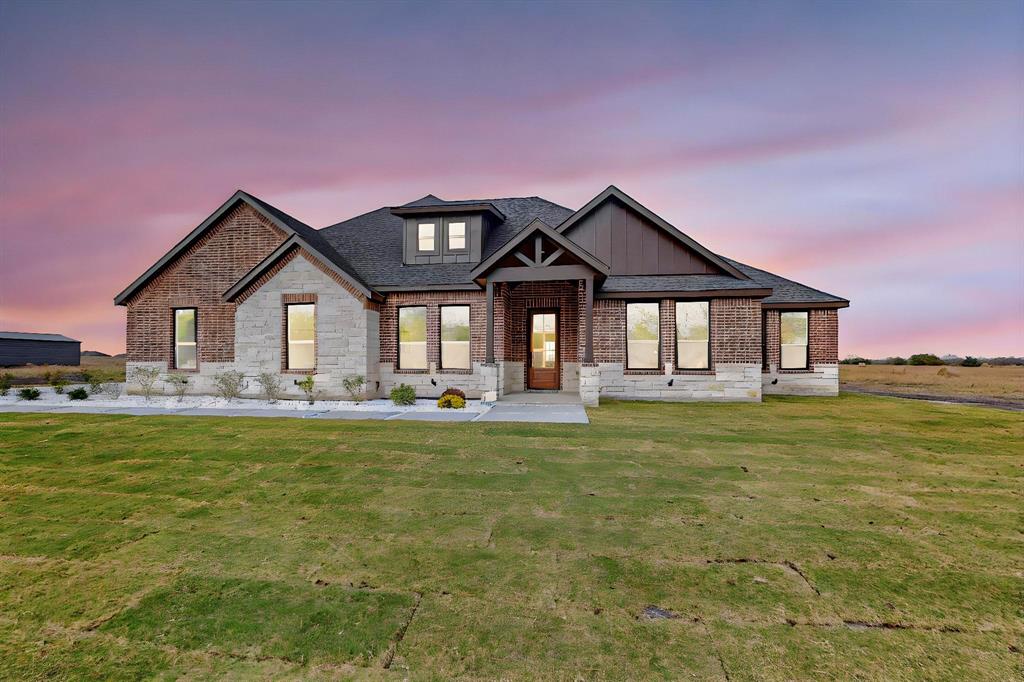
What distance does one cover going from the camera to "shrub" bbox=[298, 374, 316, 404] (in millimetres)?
14672

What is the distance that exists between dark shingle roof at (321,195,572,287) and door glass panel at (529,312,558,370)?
11.1ft

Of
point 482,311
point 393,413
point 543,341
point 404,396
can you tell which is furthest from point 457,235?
point 393,413

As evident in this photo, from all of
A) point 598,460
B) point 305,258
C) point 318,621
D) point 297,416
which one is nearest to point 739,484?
point 598,460

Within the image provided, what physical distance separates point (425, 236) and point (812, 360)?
16.4 meters

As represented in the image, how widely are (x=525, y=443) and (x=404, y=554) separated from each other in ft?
14.9

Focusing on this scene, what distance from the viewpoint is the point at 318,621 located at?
3.00 metres

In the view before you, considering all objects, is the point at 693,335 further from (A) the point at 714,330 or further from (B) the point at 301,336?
(B) the point at 301,336

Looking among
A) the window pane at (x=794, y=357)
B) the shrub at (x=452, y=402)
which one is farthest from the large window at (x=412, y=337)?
the window pane at (x=794, y=357)

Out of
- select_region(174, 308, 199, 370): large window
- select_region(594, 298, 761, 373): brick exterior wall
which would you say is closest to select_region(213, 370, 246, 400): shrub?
select_region(174, 308, 199, 370): large window

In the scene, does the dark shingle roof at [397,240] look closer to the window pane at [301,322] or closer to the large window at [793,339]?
the window pane at [301,322]

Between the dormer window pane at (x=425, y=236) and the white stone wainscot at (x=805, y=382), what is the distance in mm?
14709

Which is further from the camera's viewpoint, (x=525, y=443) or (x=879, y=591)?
(x=525, y=443)

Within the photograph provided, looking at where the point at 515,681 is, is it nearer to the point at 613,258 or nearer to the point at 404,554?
the point at 404,554

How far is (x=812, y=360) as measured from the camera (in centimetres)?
1775
